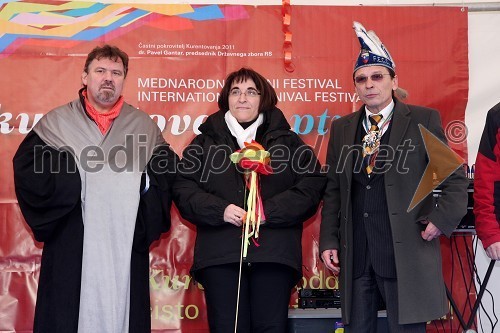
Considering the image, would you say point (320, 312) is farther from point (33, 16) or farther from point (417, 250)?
point (33, 16)

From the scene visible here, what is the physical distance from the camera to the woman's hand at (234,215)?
114 inches

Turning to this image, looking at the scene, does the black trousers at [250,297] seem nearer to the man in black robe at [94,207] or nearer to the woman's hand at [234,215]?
the woman's hand at [234,215]

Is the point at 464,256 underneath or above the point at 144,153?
underneath

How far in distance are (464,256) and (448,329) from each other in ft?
1.38

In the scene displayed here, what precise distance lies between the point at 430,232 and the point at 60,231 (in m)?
1.55

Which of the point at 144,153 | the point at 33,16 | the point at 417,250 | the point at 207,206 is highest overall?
the point at 33,16

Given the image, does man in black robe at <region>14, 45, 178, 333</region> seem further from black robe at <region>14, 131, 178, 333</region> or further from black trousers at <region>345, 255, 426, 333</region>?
black trousers at <region>345, 255, 426, 333</region>

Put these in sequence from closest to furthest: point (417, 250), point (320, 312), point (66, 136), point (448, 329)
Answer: point (417, 250)
point (66, 136)
point (320, 312)
point (448, 329)

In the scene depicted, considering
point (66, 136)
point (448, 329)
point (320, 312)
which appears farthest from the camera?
point (448, 329)

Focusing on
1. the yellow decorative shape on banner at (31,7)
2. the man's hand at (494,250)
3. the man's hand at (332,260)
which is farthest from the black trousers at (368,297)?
the yellow decorative shape on banner at (31,7)

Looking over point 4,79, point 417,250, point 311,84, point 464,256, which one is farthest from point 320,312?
point 4,79

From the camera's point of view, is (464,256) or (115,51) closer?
(115,51)

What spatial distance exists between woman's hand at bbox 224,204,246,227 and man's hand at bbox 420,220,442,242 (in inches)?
29.6

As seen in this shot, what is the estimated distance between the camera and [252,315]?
292cm
